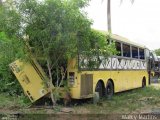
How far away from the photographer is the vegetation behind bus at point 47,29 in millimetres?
12070

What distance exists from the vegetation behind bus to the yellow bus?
1.48 feet

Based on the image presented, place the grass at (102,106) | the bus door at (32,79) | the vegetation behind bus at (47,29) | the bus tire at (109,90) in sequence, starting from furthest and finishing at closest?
the bus tire at (109,90)
the bus door at (32,79)
the grass at (102,106)
the vegetation behind bus at (47,29)

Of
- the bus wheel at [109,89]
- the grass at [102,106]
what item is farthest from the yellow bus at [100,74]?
the grass at [102,106]

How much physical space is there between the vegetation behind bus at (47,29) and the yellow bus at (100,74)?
450 millimetres

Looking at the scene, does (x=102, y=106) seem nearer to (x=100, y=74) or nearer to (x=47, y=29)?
(x=100, y=74)

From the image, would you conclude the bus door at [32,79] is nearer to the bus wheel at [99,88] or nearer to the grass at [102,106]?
the grass at [102,106]

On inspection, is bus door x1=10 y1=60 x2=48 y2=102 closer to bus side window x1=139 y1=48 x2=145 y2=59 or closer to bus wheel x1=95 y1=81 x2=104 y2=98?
bus wheel x1=95 y1=81 x2=104 y2=98

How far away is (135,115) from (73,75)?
3124 mm

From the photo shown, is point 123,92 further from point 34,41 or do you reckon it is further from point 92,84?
point 34,41

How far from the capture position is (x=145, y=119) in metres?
10.7

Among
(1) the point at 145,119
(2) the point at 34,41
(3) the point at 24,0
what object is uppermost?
(3) the point at 24,0

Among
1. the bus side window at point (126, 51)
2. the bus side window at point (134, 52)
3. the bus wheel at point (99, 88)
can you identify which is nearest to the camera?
the bus wheel at point (99, 88)

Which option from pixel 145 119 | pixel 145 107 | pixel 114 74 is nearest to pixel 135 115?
pixel 145 119

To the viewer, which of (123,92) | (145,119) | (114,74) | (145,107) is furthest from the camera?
(123,92)
